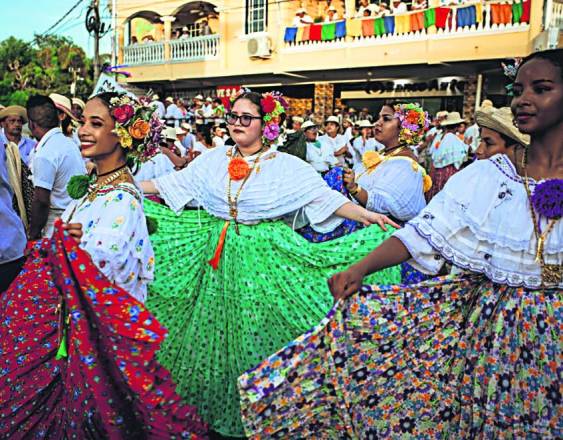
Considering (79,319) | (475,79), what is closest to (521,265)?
(79,319)

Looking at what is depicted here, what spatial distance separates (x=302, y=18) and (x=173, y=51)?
6471mm

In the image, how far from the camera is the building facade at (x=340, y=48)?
16.4 m

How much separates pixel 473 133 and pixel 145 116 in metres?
12.0

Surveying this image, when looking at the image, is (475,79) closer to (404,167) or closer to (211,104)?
(211,104)

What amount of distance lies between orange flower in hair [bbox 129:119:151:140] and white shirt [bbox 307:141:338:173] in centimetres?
773


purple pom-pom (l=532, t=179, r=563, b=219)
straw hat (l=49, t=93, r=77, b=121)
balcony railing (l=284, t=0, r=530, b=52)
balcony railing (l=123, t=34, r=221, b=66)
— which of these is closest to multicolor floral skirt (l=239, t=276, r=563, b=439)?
purple pom-pom (l=532, t=179, r=563, b=219)

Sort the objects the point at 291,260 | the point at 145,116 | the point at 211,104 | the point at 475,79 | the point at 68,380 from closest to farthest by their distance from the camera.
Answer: the point at 68,380
the point at 145,116
the point at 291,260
the point at 475,79
the point at 211,104

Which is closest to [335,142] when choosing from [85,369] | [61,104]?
[61,104]

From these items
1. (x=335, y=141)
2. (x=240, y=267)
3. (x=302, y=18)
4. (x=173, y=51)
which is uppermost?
(x=302, y=18)

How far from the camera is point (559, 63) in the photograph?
2.44 meters

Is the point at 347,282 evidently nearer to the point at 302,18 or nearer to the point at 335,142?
the point at 335,142

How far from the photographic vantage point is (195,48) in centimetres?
2358

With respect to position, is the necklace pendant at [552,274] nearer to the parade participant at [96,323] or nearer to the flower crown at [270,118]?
the parade participant at [96,323]

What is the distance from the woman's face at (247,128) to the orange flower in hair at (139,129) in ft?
3.84
